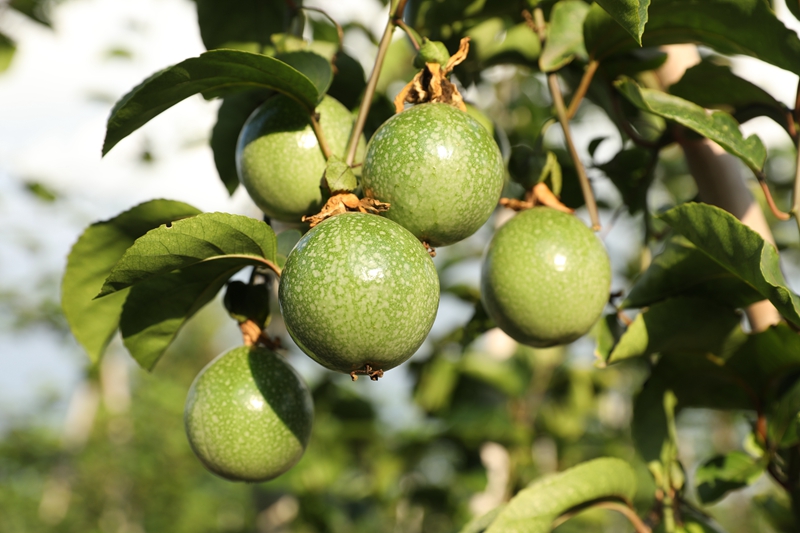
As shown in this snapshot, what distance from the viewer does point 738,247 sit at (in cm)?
81

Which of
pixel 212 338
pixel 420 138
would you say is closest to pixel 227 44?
pixel 420 138

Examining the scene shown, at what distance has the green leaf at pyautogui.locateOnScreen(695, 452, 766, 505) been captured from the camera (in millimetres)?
1138

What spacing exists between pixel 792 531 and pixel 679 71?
100 centimetres

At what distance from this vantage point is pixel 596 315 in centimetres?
101

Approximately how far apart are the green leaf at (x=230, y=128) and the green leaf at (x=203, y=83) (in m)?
0.21

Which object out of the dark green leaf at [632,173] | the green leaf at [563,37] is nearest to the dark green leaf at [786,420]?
the dark green leaf at [632,173]

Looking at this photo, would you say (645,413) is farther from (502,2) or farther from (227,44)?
(227,44)

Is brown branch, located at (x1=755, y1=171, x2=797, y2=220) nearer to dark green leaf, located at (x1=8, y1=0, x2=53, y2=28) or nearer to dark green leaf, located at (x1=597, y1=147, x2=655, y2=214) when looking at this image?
dark green leaf, located at (x1=597, y1=147, x2=655, y2=214)

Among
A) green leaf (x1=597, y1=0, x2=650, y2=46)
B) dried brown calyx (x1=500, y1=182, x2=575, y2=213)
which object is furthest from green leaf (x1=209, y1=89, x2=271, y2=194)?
green leaf (x1=597, y1=0, x2=650, y2=46)

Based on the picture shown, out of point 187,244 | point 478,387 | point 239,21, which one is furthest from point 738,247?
point 478,387

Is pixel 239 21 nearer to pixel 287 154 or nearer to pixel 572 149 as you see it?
pixel 287 154

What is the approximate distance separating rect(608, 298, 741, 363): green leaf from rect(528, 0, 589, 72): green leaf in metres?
0.42

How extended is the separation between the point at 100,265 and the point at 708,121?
94 cm

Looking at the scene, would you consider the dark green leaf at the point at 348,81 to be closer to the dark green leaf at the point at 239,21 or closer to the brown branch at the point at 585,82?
the dark green leaf at the point at 239,21
